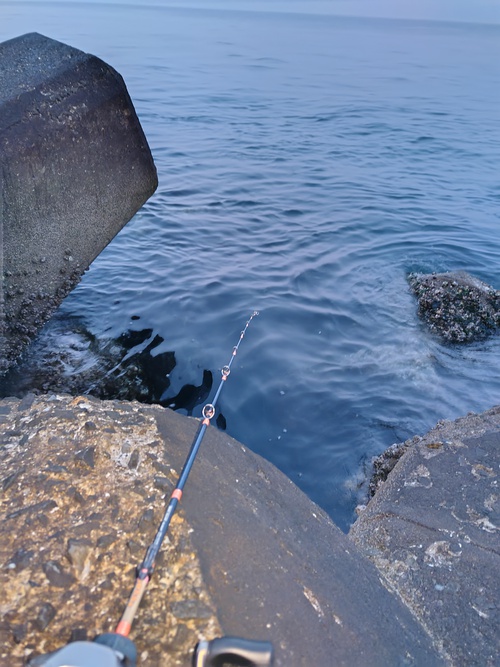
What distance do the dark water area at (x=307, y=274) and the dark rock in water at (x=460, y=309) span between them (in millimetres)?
192

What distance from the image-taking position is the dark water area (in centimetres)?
526

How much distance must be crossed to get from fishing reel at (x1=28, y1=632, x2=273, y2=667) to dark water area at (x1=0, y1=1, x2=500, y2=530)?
2.55 metres

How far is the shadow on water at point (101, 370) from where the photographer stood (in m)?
5.07

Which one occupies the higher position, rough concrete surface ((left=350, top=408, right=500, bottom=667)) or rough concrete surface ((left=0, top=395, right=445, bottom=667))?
rough concrete surface ((left=0, top=395, right=445, bottom=667))

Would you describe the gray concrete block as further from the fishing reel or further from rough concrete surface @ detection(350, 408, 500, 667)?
the fishing reel

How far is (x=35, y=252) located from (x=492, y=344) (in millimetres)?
4652

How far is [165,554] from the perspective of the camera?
1.87 meters

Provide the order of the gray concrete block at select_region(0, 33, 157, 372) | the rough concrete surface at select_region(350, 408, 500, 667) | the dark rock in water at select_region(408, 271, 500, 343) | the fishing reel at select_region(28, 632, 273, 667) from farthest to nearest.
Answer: the dark rock in water at select_region(408, 271, 500, 343)
the gray concrete block at select_region(0, 33, 157, 372)
the rough concrete surface at select_region(350, 408, 500, 667)
the fishing reel at select_region(28, 632, 273, 667)

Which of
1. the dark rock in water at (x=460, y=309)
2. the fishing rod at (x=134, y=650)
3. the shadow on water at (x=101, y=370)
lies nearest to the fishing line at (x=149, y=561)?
the fishing rod at (x=134, y=650)

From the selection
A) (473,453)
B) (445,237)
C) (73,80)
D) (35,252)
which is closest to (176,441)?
(473,453)

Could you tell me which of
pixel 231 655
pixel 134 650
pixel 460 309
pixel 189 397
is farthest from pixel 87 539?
pixel 460 309

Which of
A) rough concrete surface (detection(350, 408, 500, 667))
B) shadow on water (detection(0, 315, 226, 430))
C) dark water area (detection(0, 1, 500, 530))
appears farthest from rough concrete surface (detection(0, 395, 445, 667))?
shadow on water (detection(0, 315, 226, 430))

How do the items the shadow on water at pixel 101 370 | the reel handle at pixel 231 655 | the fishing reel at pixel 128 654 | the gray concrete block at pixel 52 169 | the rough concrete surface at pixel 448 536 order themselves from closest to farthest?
the fishing reel at pixel 128 654 < the reel handle at pixel 231 655 < the rough concrete surface at pixel 448 536 < the gray concrete block at pixel 52 169 < the shadow on water at pixel 101 370

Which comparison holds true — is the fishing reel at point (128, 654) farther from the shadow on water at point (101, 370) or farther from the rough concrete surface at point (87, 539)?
the shadow on water at point (101, 370)
